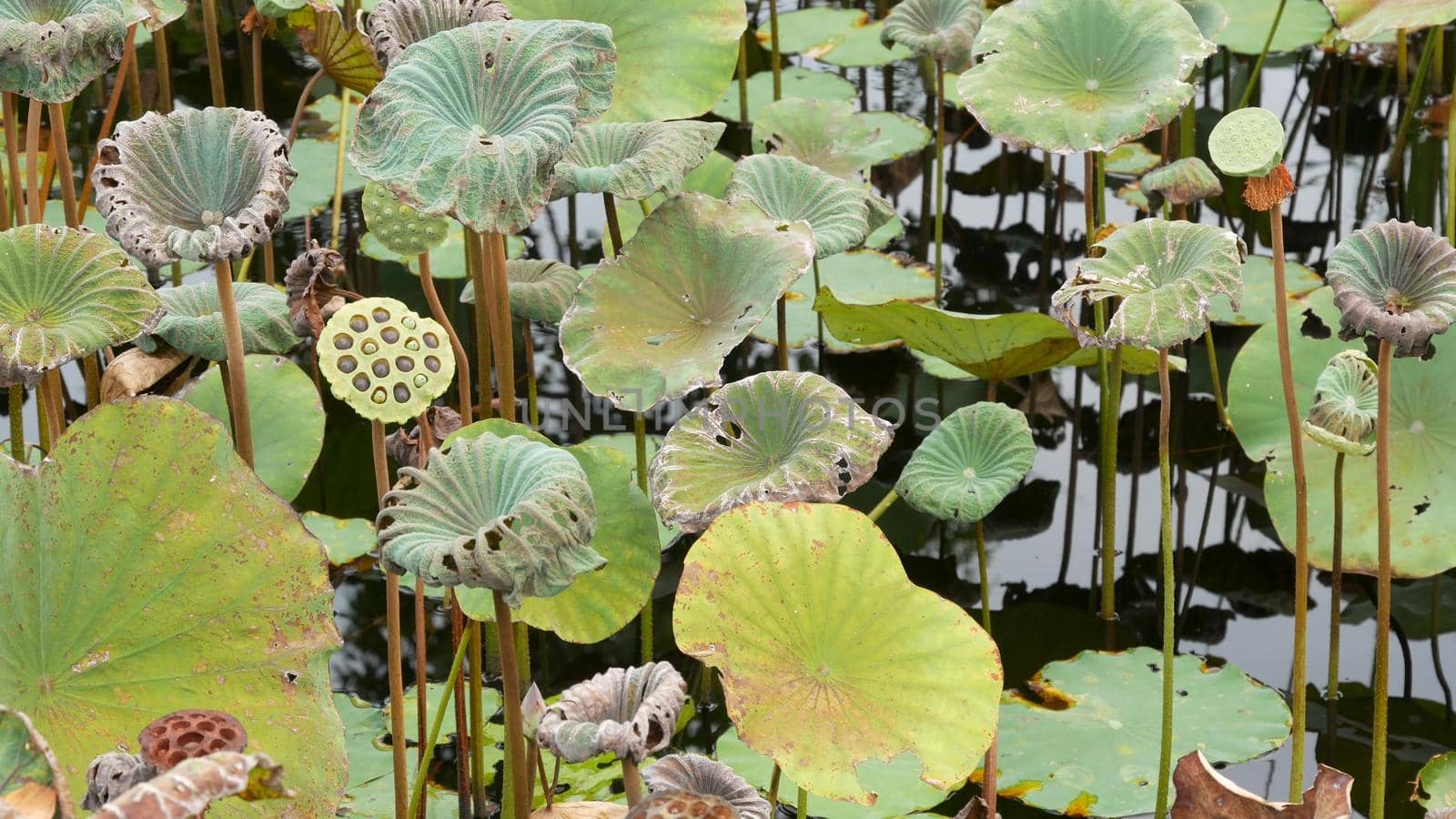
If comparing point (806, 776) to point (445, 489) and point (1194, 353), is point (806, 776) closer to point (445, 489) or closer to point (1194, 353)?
point (445, 489)

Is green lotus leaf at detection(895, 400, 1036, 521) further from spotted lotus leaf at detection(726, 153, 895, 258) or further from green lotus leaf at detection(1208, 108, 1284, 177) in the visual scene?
green lotus leaf at detection(1208, 108, 1284, 177)

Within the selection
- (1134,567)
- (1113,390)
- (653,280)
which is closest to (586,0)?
(653,280)

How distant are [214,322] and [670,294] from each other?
65cm

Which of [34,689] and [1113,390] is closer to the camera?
[34,689]

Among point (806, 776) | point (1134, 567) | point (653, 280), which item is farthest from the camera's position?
point (1134, 567)

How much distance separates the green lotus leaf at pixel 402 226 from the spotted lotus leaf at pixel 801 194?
1.48ft

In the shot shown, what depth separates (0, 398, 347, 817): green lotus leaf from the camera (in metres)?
1.73

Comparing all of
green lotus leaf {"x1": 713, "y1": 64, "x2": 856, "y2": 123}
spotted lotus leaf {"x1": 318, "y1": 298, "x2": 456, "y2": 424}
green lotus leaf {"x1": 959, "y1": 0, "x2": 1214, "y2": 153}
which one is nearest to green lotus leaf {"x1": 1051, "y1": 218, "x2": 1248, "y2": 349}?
green lotus leaf {"x1": 959, "y1": 0, "x2": 1214, "y2": 153}

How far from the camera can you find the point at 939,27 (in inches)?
131

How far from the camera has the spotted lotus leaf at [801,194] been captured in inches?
92.0

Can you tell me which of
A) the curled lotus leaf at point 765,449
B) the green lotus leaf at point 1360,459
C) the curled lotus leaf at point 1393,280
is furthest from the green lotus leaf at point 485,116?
the green lotus leaf at point 1360,459

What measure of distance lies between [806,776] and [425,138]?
0.85 m

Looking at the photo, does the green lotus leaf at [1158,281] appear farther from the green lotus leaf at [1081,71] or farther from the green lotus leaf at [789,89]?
the green lotus leaf at [789,89]

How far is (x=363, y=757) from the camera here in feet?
7.84
